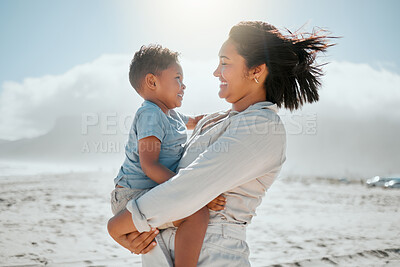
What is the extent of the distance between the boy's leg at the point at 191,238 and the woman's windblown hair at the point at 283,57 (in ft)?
2.74

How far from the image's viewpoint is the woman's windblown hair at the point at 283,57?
1937 mm

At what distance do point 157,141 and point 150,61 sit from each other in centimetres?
62

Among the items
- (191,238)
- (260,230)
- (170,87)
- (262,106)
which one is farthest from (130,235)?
(260,230)

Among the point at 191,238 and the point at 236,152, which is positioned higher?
the point at 236,152

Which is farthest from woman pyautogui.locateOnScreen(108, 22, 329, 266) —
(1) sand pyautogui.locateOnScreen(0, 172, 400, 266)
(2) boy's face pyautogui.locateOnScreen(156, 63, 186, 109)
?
(1) sand pyautogui.locateOnScreen(0, 172, 400, 266)

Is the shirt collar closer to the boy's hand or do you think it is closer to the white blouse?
the white blouse

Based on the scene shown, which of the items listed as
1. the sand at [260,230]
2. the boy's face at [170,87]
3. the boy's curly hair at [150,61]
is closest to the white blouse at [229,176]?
the boy's face at [170,87]

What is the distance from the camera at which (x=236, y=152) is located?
159 centimetres

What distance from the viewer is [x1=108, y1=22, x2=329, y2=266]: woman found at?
155cm

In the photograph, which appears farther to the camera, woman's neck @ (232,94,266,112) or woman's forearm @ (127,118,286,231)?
woman's neck @ (232,94,266,112)

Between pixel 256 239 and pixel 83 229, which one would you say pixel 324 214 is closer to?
pixel 256 239

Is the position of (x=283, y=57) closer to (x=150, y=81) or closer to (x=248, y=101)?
(x=248, y=101)

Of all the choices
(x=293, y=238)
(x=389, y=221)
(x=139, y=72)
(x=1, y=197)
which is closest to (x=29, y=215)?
(x=1, y=197)

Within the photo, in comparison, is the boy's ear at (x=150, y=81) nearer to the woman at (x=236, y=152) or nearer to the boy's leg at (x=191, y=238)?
the woman at (x=236, y=152)
